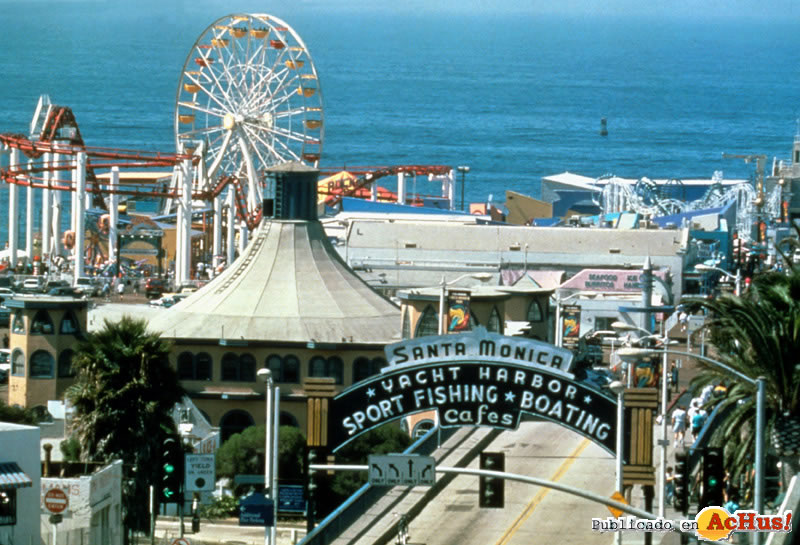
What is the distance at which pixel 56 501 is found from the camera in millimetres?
42000

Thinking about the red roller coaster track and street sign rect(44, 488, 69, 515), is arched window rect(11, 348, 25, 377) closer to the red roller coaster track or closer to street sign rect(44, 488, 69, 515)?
street sign rect(44, 488, 69, 515)

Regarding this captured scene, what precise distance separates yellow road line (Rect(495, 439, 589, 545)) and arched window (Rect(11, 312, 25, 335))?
17086 millimetres

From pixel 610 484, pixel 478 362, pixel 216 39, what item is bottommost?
pixel 610 484

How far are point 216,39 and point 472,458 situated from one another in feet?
209

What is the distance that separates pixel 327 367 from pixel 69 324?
321 inches

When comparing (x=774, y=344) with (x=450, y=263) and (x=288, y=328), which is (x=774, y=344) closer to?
(x=288, y=328)

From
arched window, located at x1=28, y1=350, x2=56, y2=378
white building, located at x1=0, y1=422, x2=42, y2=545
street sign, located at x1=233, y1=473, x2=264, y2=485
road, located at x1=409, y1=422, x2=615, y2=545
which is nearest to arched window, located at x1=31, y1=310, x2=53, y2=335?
arched window, located at x1=28, y1=350, x2=56, y2=378

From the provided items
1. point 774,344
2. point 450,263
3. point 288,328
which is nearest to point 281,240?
point 288,328

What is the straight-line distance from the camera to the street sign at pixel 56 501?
41.9m

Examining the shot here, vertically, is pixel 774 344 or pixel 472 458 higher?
pixel 774 344

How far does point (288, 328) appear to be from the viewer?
6675 cm

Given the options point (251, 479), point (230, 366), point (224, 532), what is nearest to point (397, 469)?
point (251, 479)

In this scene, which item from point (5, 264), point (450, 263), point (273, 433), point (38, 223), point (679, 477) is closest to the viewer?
point (679, 477)

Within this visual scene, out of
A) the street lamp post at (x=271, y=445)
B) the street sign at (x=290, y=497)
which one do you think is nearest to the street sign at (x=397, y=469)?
the street lamp post at (x=271, y=445)
